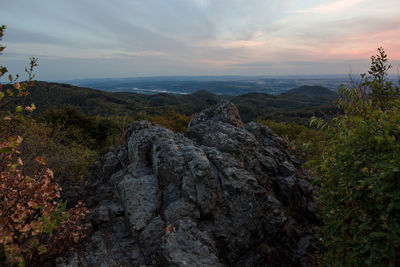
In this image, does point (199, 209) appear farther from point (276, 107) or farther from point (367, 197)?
point (276, 107)

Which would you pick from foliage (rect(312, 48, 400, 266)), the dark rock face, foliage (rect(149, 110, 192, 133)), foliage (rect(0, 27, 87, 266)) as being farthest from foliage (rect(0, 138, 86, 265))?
foliage (rect(149, 110, 192, 133))

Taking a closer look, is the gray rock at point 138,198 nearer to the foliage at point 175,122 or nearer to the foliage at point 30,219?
the foliage at point 30,219

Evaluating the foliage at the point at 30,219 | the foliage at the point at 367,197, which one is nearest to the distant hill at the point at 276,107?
the foliage at the point at 367,197

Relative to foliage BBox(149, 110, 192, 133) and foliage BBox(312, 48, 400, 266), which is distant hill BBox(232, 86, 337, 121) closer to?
foliage BBox(149, 110, 192, 133)

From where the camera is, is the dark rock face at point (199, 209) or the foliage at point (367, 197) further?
the dark rock face at point (199, 209)

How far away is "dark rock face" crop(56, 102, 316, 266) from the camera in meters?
5.72

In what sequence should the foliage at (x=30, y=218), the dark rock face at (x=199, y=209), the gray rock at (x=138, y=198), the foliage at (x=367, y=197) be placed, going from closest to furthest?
the foliage at (x=367, y=197), the foliage at (x=30, y=218), the dark rock face at (x=199, y=209), the gray rock at (x=138, y=198)

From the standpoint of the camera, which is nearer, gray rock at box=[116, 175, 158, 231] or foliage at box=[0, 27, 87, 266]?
foliage at box=[0, 27, 87, 266]

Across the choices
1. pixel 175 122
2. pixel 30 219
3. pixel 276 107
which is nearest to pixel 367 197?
pixel 30 219

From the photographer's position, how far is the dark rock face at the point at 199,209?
18.8 feet

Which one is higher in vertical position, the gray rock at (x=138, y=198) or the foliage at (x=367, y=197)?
the foliage at (x=367, y=197)

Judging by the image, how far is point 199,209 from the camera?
21.2 ft

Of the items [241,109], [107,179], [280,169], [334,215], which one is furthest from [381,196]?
[241,109]

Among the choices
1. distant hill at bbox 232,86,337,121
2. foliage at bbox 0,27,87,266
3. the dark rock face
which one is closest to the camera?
foliage at bbox 0,27,87,266
